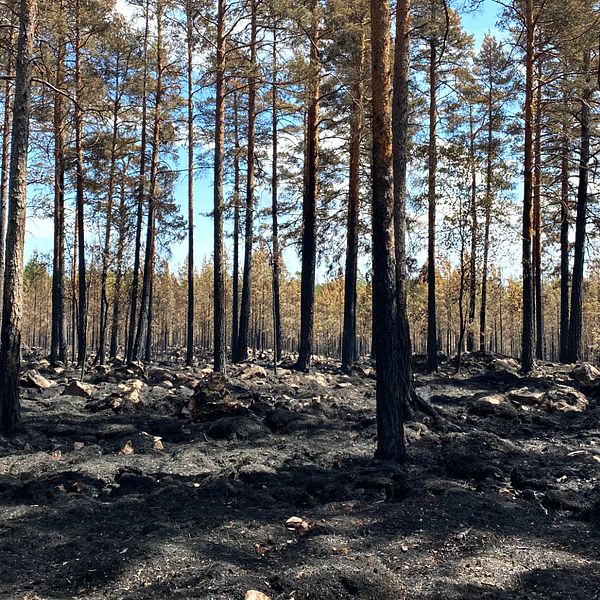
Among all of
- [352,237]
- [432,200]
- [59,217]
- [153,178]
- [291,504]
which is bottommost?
[291,504]

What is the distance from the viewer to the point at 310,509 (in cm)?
504

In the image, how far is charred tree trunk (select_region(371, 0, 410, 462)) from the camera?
245 inches

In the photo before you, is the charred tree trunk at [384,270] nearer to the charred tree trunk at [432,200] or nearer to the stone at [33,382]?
the stone at [33,382]

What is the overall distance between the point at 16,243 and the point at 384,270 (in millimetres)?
5650

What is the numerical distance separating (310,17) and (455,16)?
17.1 feet

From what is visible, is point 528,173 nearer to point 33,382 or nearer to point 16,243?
point 16,243

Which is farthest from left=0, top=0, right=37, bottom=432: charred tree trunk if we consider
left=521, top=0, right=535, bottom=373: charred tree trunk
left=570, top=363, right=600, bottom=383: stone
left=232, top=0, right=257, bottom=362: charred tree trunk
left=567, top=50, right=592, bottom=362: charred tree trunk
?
left=567, top=50, right=592, bottom=362: charred tree trunk

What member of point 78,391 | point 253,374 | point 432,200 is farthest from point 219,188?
point 432,200

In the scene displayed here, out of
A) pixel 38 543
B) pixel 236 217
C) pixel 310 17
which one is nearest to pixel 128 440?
pixel 38 543

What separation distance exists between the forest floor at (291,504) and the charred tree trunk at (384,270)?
531 millimetres

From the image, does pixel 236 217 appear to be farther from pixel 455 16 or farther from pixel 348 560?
pixel 348 560

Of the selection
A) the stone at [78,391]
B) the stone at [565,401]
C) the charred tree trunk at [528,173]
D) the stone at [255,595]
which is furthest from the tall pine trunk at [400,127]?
the charred tree trunk at [528,173]

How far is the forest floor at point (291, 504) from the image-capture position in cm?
Answer: 358

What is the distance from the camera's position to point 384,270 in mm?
6223
